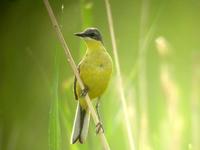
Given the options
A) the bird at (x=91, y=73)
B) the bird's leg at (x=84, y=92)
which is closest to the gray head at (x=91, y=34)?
the bird at (x=91, y=73)

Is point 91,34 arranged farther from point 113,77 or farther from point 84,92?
point 113,77

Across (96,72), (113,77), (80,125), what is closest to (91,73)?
(96,72)

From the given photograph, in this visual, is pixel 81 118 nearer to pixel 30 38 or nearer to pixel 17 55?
pixel 17 55

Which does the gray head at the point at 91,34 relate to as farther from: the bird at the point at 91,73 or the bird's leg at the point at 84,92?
the bird's leg at the point at 84,92

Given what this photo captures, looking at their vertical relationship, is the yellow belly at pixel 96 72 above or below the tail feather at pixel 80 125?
above

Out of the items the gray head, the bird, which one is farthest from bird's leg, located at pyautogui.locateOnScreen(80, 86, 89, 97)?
the gray head

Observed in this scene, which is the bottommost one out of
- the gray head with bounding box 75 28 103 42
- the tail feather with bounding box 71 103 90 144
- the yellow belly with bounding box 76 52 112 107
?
the tail feather with bounding box 71 103 90 144

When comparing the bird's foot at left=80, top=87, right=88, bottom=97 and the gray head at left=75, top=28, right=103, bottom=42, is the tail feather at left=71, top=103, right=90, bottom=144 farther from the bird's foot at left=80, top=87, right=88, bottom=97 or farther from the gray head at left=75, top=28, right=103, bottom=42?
the gray head at left=75, top=28, right=103, bottom=42

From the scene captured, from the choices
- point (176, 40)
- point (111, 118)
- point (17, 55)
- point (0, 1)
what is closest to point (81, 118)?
point (111, 118)
